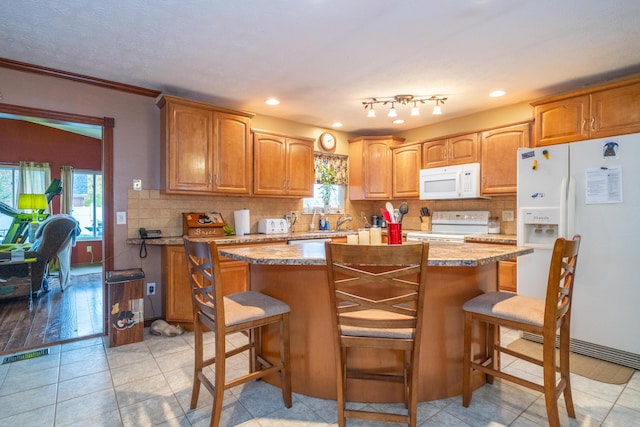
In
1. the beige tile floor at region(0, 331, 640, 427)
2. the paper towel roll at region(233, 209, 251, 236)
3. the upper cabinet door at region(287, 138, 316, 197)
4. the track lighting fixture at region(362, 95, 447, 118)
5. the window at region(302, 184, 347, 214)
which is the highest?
the track lighting fixture at region(362, 95, 447, 118)

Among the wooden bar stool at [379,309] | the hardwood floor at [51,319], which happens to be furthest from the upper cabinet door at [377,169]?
the hardwood floor at [51,319]

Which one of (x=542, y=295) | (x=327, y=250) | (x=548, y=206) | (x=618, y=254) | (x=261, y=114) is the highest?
(x=261, y=114)

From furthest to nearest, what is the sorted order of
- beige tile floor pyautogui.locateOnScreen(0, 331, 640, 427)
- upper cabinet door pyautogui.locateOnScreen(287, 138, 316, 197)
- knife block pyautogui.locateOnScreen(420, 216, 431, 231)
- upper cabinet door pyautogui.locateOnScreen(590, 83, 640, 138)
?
1. knife block pyautogui.locateOnScreen(420, 216, 431, 231)
2. upper cabinet door pyautogui.locateOnScreen(287, 138, 316, 197)
3. upper cabinet door pyautogui.locateOnScreen(590, 83, 640, 138)
4. beige tile floor pyautogui.locateOnScreen(0, 331, 640, 427)

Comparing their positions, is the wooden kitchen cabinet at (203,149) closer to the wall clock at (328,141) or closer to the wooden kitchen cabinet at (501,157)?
the wall clock at (328,141)

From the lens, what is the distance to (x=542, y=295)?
291cm

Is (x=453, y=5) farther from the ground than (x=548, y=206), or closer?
farther from the ground

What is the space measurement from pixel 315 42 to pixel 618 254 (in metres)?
2.77

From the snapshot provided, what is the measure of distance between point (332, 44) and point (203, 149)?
1.75 m

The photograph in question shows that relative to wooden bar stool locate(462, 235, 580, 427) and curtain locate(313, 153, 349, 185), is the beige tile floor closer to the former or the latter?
wooden bar stool locate(462, 235, 580, 427)

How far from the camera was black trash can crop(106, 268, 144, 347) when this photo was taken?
2902 mm

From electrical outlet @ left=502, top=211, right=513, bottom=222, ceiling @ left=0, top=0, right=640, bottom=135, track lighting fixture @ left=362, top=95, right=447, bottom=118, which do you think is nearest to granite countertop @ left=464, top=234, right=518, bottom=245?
electrical outlet @ left=502, top=211, right=513, bottom=222

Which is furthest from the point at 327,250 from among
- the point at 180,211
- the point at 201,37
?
the point at 180,211

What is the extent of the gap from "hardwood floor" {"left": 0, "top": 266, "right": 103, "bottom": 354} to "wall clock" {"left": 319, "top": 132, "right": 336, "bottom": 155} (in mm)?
3414

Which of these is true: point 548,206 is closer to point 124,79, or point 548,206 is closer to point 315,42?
point 315,42
